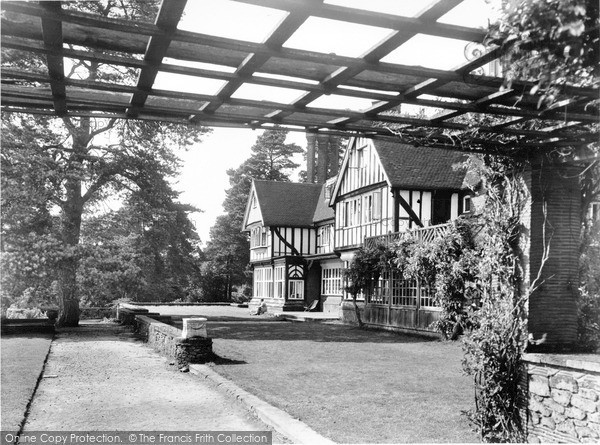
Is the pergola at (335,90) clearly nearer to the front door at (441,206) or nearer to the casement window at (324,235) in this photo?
the front door at (441,206)

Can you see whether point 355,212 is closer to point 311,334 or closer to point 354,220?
point 354,220

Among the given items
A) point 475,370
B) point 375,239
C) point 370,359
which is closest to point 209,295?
point 375,239

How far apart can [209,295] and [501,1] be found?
53.3 meters

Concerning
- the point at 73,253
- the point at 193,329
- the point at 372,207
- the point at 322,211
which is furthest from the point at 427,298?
the point at 322,211

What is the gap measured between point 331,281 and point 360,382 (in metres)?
26.5

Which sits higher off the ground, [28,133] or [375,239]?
[28,133]

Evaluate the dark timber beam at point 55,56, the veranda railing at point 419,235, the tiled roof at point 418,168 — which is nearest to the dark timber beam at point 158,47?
the dark timber beam at point 55,56

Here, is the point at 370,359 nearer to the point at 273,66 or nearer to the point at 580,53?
the point at 273,66

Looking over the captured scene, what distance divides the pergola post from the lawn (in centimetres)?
165

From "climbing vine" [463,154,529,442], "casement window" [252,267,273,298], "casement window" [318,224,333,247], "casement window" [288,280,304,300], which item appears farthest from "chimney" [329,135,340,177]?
"climbing vine" [463,154,529,442]

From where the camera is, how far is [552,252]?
6918 millimetres

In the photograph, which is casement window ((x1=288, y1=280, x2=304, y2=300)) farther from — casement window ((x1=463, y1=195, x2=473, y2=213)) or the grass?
the grass

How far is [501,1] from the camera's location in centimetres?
376

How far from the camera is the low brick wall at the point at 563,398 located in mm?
5621
